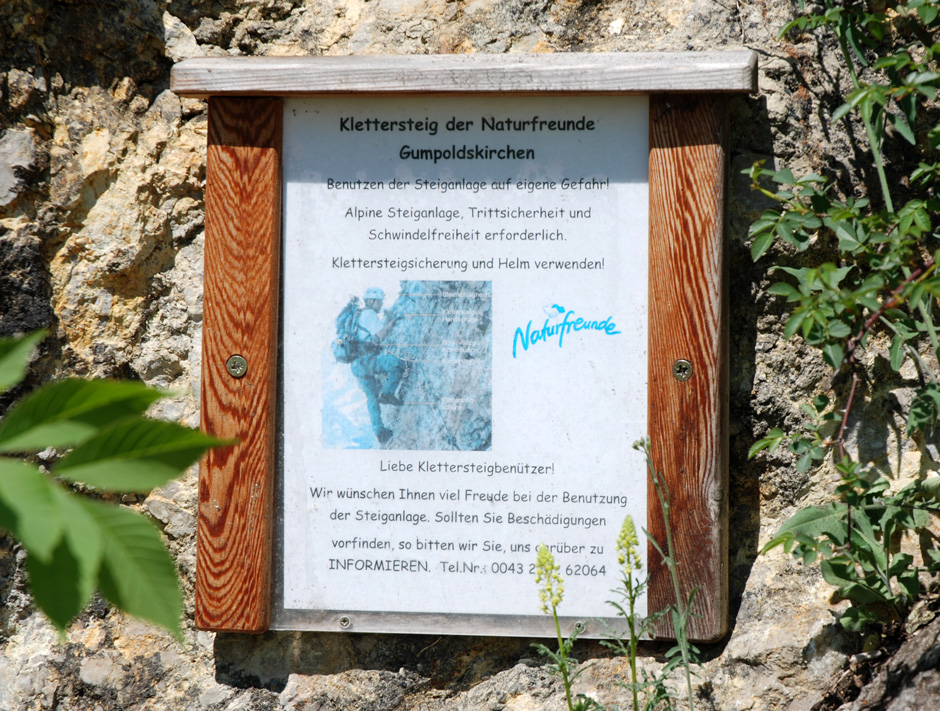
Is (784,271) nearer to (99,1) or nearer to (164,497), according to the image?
(164,497)

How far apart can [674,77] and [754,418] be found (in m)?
0.90

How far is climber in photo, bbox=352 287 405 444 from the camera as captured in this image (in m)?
2.03

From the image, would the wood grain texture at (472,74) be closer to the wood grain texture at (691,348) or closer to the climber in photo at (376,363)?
the wood grain texture at (691,348)

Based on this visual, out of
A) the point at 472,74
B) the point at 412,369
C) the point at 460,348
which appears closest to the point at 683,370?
the point at 460,348

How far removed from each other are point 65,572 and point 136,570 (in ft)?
0.23

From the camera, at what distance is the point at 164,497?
215 centimetres

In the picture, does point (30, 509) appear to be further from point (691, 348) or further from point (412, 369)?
point (691, 348)

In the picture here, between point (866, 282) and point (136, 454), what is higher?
point (866, 282)

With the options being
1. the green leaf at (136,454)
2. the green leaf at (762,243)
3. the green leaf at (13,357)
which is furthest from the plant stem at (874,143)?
the green leaf at (13,357)

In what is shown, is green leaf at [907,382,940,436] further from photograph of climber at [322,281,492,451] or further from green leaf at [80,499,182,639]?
green leaf at [80,499,182,639]

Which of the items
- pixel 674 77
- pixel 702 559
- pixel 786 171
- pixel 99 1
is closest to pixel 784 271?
pixel 786 171

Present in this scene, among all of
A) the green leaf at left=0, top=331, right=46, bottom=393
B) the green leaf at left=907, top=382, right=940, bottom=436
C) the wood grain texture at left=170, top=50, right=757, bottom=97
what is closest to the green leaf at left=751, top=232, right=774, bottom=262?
the wood grain texture at left=170, top=50, right=757, bottom=97

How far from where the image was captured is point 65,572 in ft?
2.67

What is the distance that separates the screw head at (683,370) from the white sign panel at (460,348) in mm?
84
